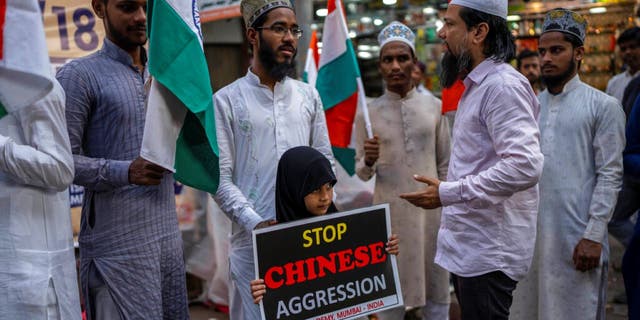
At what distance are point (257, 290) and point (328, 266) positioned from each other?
0.41m

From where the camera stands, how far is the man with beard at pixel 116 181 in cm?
301

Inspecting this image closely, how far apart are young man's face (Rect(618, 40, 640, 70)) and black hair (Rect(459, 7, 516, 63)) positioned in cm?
427

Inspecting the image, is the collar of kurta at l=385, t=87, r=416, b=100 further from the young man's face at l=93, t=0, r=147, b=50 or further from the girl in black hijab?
the young man's face at l=93, t=0, r=147, b=50

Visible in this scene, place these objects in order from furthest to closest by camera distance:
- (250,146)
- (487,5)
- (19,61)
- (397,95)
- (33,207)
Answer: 1. (397,95)
2. (250,146)
3. (487,5)
4. (33,207)
5. (19,61)

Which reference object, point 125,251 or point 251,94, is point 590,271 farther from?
point 125,251

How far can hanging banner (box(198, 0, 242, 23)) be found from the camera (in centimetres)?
694

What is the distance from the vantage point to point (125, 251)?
3066 millimetres

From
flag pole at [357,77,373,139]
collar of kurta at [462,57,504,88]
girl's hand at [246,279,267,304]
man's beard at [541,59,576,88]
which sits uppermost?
collar of kurta at [462,57,504,88]

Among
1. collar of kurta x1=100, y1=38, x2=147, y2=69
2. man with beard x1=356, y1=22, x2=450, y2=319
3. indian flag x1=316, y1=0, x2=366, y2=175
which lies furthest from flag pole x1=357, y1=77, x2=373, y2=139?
collar of kurta x1=100, y1=38, x2=147, y2=69

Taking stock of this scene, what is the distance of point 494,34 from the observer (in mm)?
3365

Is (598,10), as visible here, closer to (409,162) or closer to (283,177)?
(409,162)

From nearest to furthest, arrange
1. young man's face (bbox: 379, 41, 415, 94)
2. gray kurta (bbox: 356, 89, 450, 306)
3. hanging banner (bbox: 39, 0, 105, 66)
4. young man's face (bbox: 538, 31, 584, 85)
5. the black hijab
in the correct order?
the black hijab
young man's face (bbox: 538, 31, 584, 85)
gray kurta (bbox: 356, 89, 450, 306)
young man's face (bbox: 379, 41, 415, 94)
hanging banner (bbox: 39, 0, 105, 66)

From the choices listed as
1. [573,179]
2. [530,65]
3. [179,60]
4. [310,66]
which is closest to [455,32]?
[179,60]

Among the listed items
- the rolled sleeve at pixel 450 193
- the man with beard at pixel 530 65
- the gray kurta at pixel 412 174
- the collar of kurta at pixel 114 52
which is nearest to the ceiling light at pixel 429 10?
the man with beard at pixel 530 65
